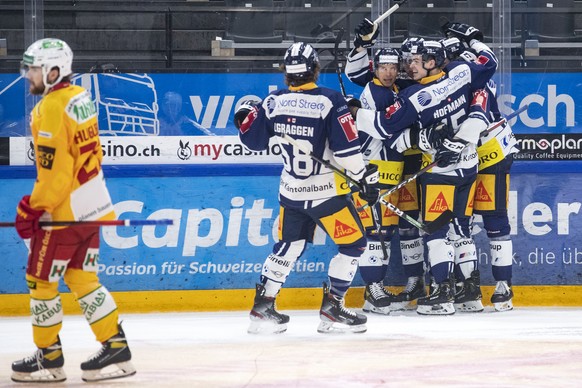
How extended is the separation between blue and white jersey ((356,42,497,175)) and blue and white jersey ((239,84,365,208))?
2.44 feet

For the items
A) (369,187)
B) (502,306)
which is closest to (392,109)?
(369,187)

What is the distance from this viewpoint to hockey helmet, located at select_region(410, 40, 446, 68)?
21.9 ft

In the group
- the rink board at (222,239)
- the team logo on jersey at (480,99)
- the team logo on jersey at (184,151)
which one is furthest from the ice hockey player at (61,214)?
the team logo on jersey at (480,99)

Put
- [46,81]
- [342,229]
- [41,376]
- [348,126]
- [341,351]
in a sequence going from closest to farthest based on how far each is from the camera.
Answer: [46,81], [41,376], [341,351], [348,126], [342,229]

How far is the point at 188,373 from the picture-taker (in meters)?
4.86

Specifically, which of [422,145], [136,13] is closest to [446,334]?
[422,145]

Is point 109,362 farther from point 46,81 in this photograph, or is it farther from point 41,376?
point 46,81

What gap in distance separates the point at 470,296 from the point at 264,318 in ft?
4.82

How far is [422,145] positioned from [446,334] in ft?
3.98

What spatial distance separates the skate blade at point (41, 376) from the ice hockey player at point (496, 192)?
299cm

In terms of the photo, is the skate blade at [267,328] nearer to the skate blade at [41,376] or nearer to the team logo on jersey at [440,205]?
the team logo on jersey at [440,205]

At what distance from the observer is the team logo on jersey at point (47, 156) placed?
176 inches

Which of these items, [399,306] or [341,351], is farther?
[399,306]

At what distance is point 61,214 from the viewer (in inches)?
182
